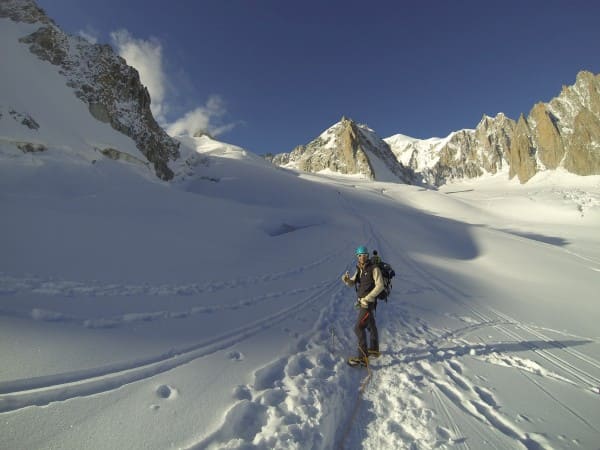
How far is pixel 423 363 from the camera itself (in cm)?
521

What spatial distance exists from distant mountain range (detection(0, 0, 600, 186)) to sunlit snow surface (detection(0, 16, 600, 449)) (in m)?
11.9

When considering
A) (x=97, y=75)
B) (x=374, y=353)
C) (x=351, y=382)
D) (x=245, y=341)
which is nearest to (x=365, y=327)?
(x=374, y=353)

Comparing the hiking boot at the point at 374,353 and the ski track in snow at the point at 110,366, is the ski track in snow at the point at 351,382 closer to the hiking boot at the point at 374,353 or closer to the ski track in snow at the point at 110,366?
the ski track in snow at the point at 110,366

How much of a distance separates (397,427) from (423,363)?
1916mm

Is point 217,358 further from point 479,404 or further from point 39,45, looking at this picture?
point 39,45

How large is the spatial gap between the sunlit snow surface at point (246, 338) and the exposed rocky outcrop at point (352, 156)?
370 feet

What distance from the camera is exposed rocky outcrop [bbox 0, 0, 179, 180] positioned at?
26094 millimetres

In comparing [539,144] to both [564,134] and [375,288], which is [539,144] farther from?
[375,288]

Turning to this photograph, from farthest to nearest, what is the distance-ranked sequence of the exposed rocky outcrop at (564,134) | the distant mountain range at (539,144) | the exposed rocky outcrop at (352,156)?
the exposed rocky outcrop at (352,156), the distant mountain range at (539,144), the exposed rocky outcrop at (564,134)

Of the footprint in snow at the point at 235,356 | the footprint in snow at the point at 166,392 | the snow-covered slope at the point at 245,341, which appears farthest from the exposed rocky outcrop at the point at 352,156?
the footprint in snow at the point at 166,392

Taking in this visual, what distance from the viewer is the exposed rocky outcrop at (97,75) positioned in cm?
2609

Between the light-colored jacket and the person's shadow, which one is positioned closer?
the light-colored jacket

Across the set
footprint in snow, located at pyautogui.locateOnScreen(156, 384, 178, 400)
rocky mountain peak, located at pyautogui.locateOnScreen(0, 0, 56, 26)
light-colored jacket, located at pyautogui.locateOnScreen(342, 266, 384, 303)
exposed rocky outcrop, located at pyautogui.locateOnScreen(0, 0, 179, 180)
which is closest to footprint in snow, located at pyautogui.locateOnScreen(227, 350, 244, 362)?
footprint in snow, located at pyautogui.locateOnScreen(156, 384, 178, 400)

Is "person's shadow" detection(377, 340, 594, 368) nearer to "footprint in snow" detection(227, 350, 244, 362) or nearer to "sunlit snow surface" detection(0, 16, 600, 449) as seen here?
"sunlit snow surface" detection(0, 16, 600, 449)
